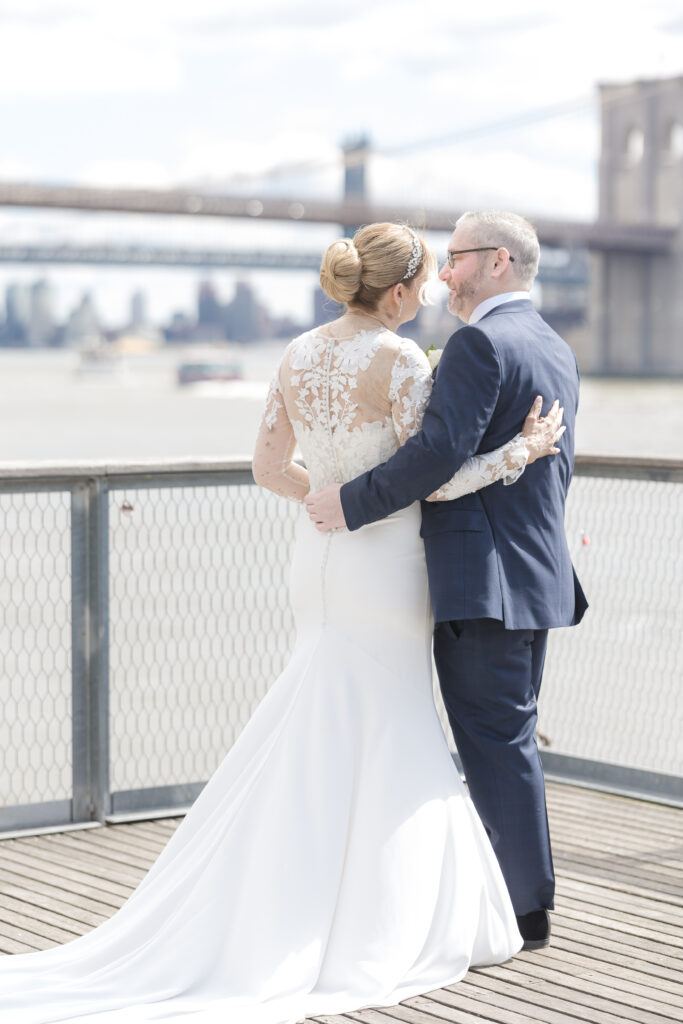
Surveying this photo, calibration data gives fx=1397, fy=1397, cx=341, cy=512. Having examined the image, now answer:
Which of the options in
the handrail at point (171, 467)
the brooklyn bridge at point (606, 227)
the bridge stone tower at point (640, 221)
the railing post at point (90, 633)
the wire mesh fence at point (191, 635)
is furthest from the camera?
the bridge stone tower at point (640, 221)

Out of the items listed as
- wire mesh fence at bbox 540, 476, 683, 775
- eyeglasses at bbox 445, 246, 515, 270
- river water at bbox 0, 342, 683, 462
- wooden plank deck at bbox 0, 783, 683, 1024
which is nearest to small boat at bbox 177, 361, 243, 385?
river water at bbox 0, 342, 683, 462

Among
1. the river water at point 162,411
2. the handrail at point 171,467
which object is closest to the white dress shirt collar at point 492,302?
the handrail at point 171,467

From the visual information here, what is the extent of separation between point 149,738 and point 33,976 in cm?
268

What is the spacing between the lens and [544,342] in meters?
2.30

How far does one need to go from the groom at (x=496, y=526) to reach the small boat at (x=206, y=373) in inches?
2274

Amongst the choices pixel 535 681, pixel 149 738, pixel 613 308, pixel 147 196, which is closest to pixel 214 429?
pixel 147 196

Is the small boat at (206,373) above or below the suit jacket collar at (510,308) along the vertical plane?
below

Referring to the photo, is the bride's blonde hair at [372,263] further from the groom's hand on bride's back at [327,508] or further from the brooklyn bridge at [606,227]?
the brooklyn bridge at [606,227]

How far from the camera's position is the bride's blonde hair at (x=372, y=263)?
221cm

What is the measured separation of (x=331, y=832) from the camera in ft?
7.18

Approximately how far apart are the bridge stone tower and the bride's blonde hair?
41335mm

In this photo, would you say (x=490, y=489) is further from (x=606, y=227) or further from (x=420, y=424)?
(x=606, y=227)

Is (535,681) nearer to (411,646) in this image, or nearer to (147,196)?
(411,646)

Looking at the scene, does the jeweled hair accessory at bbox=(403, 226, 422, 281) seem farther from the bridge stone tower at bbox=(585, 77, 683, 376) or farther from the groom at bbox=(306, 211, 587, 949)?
the bridge stone tower at bbox=(585, 77, 683, 376)
